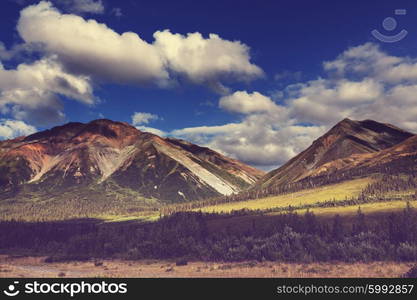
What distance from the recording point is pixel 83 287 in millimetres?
42594

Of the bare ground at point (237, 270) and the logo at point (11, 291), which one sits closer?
the logo at point (11, 291)

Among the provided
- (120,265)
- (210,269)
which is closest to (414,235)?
(210,269)

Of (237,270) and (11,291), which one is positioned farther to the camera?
(237,270)

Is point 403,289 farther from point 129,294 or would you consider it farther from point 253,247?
point 253,247

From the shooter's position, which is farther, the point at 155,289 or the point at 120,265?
the point at 120,265

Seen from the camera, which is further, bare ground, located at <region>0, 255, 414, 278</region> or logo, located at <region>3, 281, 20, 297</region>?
bare ground, located at <region>0, 255, 414, 278</region>

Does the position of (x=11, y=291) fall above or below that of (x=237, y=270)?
above

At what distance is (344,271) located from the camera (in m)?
141

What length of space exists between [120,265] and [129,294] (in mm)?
165789

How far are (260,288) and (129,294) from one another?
44.1ft

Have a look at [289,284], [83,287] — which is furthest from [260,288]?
[83,287]

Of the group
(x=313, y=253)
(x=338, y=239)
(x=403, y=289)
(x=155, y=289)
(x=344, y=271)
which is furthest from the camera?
(x=338, y=239)

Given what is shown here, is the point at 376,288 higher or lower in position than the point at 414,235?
lower

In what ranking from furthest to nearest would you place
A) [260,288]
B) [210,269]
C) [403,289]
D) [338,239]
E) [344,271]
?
1. [338,239]
2. [210,269]
3. [344,271]
4. [403,289]
5. [260,288]
